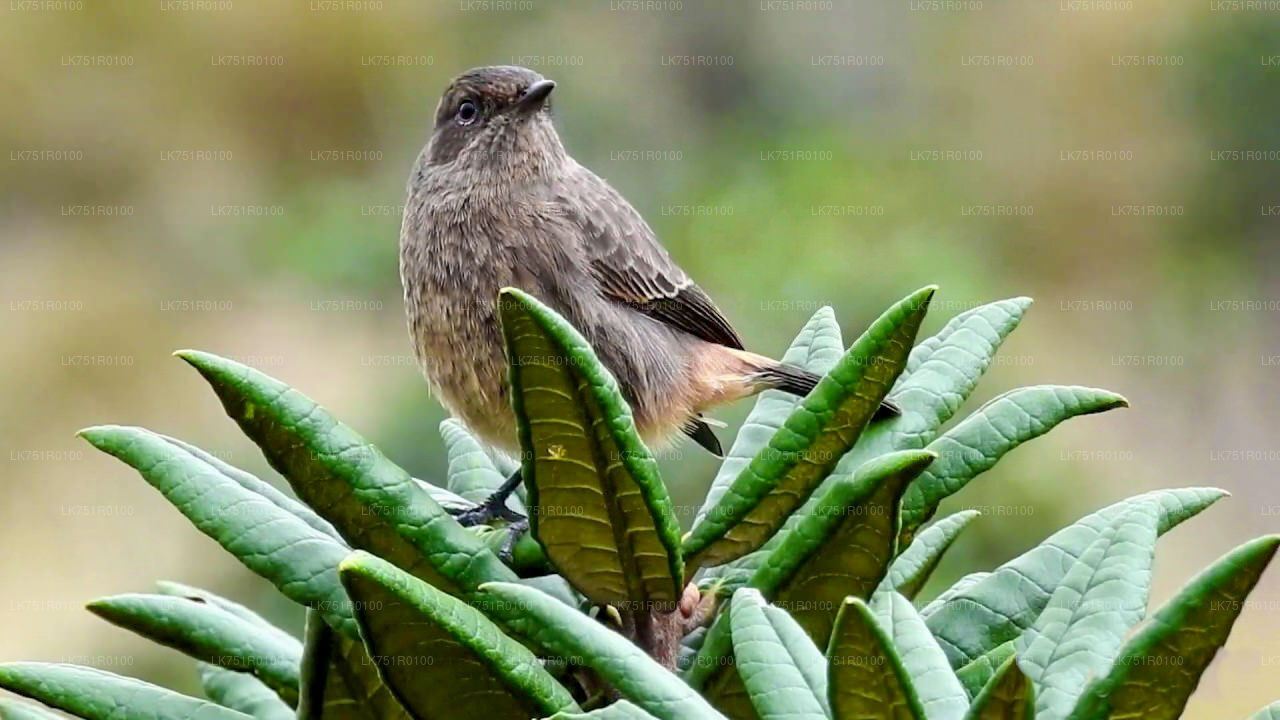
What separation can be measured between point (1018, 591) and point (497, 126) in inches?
72.4

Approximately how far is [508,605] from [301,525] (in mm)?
181

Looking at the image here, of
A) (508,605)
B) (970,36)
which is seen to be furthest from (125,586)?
(508,605)

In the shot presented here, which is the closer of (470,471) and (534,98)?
(470,471)

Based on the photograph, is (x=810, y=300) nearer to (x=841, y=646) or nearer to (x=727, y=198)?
(x=727, y=198)

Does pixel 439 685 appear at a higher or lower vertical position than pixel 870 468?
lower

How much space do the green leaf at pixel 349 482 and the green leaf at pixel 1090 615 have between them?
1.30 feet

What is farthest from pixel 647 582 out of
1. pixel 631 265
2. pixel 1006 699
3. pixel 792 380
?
pixel 631 265

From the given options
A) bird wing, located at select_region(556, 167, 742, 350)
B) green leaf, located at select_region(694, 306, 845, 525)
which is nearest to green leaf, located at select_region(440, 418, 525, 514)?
green leaf, located at select_region(694, 306, 845, 525)

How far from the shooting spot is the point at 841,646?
0.77 meters

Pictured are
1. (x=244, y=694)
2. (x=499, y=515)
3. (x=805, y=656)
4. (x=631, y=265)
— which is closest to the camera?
(x=805, y=656)

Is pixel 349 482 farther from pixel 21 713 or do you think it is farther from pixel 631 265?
pixel 631 265

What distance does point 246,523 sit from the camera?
3.17 feet

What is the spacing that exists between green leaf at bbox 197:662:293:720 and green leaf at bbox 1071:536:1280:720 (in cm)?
70

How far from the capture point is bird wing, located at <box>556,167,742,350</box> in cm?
271
